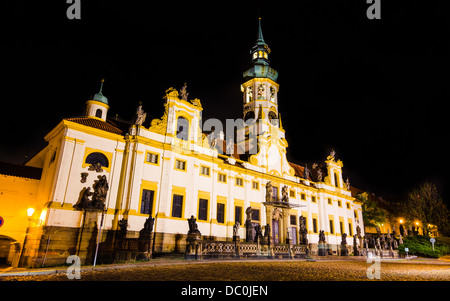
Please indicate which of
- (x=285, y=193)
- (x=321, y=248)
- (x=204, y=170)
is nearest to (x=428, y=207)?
(x=321, y=248)

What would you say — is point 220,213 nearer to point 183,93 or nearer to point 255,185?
point 255,185

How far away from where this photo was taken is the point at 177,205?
2455cm

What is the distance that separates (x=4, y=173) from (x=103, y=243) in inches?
390

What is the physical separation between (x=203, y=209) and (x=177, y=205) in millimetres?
3077

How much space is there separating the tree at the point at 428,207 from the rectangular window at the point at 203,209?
3823 centimetres

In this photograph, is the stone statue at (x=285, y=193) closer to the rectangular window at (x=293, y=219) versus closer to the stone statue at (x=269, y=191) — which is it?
the stone statue at (x=269, y=191)

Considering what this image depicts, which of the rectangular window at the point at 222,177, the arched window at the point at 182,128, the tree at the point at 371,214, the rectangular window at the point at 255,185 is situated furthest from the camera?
the tree at the point at 371,214

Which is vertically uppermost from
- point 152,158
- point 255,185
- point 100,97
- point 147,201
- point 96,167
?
point 100,97

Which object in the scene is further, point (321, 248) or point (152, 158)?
point (321, 248)

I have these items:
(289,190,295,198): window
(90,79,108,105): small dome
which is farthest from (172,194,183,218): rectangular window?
(289,190,295,198): window

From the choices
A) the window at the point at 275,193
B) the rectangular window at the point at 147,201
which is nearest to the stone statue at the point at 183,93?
the rectangular window at the point at 147,201

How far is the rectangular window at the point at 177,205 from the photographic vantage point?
79.5ft
